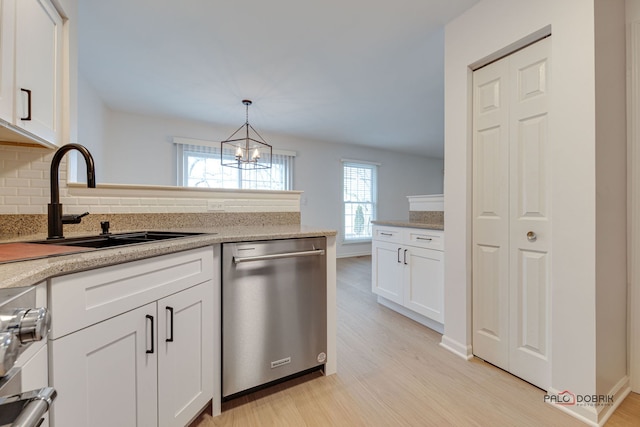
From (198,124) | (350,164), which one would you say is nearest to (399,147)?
(350,164)

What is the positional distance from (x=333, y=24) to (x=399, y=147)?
456 cm

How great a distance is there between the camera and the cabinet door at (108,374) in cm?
76

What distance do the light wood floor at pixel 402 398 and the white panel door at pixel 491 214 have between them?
228 millimetres

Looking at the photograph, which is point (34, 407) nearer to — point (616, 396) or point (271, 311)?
point (271, 311)

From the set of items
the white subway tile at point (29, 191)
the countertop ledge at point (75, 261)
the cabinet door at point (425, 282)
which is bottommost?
the cabinet door at point (425, 282)

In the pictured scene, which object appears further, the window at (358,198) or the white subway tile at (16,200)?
the window at (358,198)

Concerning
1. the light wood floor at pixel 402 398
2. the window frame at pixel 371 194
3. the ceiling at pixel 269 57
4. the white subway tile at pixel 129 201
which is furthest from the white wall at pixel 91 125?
the window frame at pixel 371 194

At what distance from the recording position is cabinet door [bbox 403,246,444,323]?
2.20 meters

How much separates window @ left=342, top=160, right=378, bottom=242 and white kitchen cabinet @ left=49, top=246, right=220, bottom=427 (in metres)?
4.91

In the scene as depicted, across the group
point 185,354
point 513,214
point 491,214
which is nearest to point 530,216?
point 513,214

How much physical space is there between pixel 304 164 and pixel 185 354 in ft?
15.4

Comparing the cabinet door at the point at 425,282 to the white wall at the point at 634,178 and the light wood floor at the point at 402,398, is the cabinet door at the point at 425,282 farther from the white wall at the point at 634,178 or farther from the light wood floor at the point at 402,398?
the white wall at the point at 634,178

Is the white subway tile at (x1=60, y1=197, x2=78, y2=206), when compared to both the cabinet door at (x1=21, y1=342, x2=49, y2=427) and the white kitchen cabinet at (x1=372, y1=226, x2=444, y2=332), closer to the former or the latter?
the cabinet door at (x1=21, y1=342, x2=49, y2=427)

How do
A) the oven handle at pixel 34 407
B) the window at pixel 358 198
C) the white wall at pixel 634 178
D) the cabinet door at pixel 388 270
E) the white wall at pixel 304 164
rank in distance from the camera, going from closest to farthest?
the oven handle at pixel 34 407 → the white wall at pixel 634 178 → the cabinet door at pixel 388 270 → the white wall at pixel 304 164 → the window at pixel 358 198
